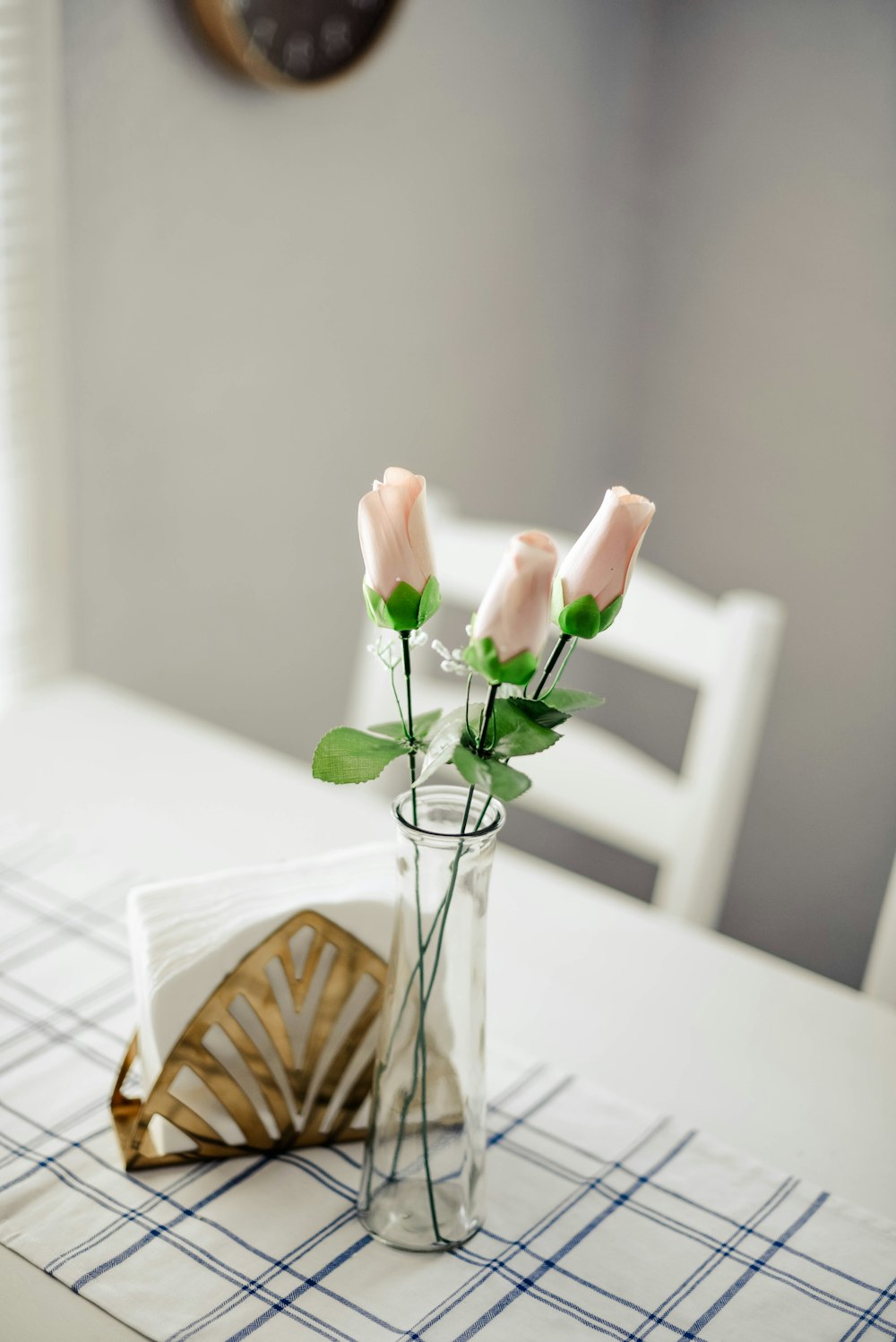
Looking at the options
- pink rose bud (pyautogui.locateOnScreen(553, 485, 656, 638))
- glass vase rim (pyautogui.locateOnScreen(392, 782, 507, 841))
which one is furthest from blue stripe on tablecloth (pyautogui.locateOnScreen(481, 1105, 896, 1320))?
pink rose bud (pyautogui.locateOnScreen(553, 485, 656, 638))

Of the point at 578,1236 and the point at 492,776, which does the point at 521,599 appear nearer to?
the point at 492,776

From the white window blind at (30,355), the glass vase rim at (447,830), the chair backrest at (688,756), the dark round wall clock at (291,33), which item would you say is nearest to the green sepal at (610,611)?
the glass vase rim at (447,830)

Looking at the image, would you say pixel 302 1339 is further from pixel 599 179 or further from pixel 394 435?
pixel 599 179

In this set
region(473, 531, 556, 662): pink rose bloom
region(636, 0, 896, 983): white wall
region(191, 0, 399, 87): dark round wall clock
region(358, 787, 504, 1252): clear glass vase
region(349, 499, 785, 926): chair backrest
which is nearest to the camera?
region(473, 531, 556, 662): pink rose bloom

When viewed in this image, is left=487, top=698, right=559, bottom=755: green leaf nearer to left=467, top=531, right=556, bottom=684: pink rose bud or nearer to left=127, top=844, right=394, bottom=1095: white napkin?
left=467, top=531, right=556, bottom=684: pink rose bud

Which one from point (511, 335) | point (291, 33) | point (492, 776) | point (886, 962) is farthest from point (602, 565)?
point (511, 335)

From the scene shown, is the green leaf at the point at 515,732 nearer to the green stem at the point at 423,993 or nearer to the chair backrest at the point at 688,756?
the green stem at the point at 423,993

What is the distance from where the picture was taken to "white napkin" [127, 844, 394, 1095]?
2.42 feet

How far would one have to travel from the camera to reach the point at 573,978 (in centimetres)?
98

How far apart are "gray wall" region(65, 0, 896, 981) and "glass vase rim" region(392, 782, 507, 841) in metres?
1.10

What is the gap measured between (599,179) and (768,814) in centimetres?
119

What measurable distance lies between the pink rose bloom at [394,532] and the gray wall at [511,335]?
1098 mm

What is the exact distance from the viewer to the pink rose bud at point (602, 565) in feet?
1.99

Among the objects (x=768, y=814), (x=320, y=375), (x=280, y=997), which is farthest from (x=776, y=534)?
(x=280, y=997)
